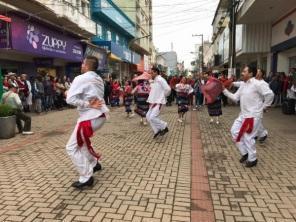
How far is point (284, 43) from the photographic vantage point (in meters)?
17.9

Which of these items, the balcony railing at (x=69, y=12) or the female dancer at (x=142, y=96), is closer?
the female dancer at (x=142, y=96)

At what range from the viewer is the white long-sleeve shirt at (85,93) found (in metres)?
5.07

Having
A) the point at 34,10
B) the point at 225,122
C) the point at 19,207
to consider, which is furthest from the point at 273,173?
the point at 34,10

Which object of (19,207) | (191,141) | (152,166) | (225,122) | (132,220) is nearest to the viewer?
(132,220)

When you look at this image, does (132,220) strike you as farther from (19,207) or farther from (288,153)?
(288,153)

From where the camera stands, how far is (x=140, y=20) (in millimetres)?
49938

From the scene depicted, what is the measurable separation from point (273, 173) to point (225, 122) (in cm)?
652

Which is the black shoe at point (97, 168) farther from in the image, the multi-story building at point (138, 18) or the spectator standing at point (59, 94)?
the multi-story building at point (138, 18)

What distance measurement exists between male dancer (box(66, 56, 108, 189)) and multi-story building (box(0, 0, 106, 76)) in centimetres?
942

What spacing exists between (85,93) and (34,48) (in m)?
12.6

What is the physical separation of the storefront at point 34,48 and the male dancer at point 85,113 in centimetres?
1068

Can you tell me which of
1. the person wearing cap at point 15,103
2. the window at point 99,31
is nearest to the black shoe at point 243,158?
the person wearing cap at point 15,103

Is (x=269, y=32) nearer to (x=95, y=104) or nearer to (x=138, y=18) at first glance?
(x=95, y=104)

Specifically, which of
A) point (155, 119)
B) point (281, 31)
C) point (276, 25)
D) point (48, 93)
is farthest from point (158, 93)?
point (276, 25)
